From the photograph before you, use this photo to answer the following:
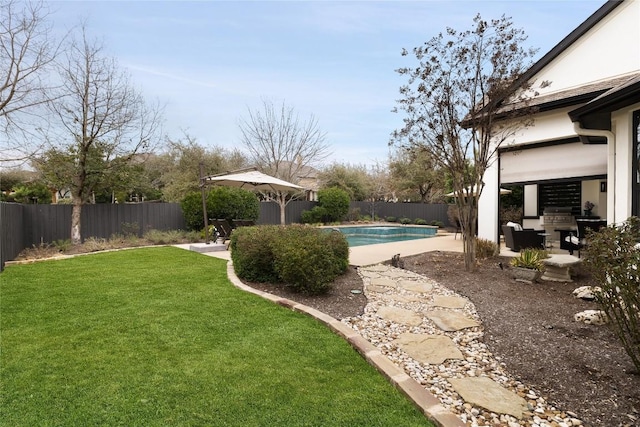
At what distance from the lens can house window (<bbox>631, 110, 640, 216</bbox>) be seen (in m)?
5.30

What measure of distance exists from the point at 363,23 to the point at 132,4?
241 inches

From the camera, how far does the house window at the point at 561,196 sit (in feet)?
41.4

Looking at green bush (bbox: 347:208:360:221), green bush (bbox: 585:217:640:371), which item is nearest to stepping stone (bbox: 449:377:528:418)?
green bush (bbox: 585:217:640:371)

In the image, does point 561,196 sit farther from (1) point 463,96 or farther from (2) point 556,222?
(1) point 463,96

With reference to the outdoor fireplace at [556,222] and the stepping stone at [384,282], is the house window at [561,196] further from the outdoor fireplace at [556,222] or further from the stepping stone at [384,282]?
the stepping stone at [384,282]

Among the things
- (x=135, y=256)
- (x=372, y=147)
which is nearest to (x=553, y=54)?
(x=135, y=256)

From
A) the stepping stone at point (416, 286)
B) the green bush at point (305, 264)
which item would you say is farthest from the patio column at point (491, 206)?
the green bush at point (305, 264)

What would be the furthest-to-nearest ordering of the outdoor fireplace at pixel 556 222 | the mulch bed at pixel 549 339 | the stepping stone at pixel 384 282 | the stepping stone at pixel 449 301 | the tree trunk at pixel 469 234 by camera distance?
the outdoor fireplace at pixel 556 222 → the tree trunk at pixel 469 234 → the stepping stone at pixel 384 282 → the stepping stone at pixel 449 301 → the mulch bed at pixel 549 339

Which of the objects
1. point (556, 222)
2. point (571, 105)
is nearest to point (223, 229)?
point (571, 105)

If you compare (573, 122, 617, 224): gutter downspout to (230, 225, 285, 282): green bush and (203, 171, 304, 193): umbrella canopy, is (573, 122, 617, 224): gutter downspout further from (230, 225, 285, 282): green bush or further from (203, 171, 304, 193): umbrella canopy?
(203, 171, 304, 193): umbrella canopy

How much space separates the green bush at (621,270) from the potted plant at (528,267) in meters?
3.63

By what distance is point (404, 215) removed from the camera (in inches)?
1025

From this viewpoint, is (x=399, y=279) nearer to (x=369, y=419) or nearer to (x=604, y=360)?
(x=604, y=360)

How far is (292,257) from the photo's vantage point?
5402 millimetres
